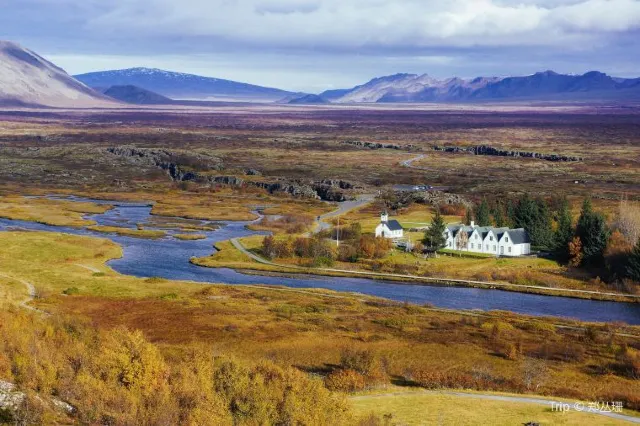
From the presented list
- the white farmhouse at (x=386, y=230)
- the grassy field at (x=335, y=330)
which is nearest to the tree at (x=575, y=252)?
the white farmhouse at (x=386, y=230)

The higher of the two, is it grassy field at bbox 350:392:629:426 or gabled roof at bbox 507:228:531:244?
grassy field at bbox 350:392:629:426

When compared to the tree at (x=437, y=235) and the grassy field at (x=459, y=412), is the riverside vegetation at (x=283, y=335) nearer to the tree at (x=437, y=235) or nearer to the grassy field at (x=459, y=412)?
the grassy field at (x=459, y=412)

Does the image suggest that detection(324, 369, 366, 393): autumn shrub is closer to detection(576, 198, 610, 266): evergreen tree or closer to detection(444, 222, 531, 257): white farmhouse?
detection(576, 198, 610, 266): evergreen tree

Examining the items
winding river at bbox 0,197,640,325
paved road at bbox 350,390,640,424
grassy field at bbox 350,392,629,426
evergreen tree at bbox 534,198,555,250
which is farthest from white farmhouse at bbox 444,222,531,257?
grassy field at bbox 350,392,629,426

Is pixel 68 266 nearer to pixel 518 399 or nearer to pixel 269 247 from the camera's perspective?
pixel 269 247

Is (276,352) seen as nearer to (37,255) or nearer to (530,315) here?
(530,315)

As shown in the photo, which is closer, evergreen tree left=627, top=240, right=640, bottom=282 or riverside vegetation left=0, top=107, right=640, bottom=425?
riverside vegetation left=0, top=107, right=640, bottom=425
